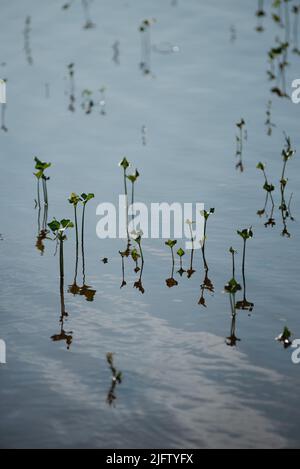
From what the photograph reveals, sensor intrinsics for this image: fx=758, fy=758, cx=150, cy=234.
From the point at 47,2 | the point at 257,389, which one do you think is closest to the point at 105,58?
the point at 47,2

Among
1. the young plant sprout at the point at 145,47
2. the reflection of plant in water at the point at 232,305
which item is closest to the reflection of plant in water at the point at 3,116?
the young plant sprout at the point at 145,47

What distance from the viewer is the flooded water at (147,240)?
399cm

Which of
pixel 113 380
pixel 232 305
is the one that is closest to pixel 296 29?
pixel 232 305

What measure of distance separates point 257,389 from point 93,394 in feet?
2.95

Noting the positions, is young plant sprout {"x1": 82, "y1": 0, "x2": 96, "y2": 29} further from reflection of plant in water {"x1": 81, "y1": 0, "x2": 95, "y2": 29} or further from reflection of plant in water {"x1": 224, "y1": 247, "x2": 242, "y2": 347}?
reflection of plant in water {"x1": 224, "y1": 247, "x2": 242, "y2": 347}

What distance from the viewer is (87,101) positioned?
1028 cm

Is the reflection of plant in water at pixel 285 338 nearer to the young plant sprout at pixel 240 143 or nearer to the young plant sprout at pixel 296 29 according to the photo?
the young plant sprout at pixel 240 143

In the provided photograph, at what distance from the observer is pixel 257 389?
13.7ft

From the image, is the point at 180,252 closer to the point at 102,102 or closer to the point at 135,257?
the point at 135,257

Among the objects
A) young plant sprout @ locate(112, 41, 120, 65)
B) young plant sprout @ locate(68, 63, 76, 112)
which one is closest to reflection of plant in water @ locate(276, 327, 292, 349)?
young plant sprout @ locate(68, 63, 76, 112)

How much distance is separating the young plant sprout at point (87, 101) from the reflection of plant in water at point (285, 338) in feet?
19.8

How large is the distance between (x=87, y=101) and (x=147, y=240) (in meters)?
4.26
